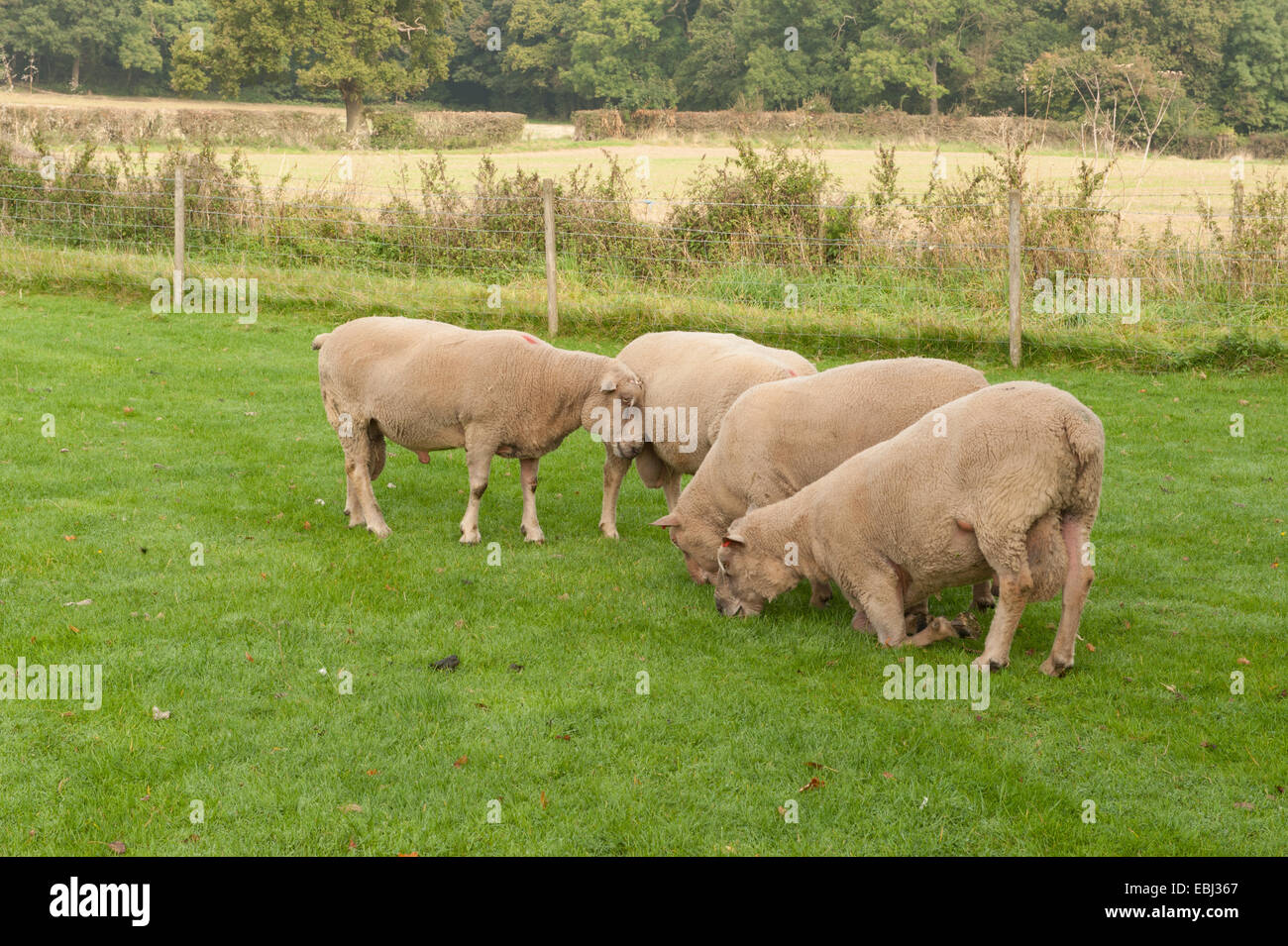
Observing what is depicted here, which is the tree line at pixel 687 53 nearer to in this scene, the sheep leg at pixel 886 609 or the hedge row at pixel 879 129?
the hedge row at pixel 879 129

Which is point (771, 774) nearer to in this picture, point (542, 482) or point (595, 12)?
point (542, 482)

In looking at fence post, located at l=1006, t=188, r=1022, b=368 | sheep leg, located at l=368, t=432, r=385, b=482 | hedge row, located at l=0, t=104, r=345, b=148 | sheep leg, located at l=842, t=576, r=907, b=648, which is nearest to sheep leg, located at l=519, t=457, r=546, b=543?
sheep leg, located at l=368, t=432, r=385, b=482

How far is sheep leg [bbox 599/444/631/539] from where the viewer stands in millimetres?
9289

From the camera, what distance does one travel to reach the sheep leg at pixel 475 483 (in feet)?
29.1

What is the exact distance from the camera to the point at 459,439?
9047mm

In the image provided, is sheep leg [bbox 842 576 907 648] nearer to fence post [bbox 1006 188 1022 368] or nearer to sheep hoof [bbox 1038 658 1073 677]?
sheep hoof [bbox 1038 658 1073 677]

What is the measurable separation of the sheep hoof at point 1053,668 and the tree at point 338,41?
4989cm

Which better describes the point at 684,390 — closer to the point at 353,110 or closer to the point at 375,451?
the point at 375,451

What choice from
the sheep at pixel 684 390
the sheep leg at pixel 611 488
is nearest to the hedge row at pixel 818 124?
the sheep at pixel 684 390

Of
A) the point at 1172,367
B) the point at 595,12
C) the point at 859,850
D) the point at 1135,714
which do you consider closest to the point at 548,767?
the point at 859,850

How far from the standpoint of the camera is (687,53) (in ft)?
215

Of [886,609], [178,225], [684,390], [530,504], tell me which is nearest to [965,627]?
[886,609]

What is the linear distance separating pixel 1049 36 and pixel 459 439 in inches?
2180

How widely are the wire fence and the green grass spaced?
5477 millimetres
